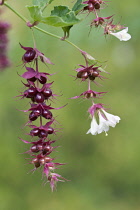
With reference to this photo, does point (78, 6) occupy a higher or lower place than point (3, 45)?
higher

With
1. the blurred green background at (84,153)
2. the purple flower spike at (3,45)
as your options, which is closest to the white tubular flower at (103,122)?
the purple flower spike at (3,45)

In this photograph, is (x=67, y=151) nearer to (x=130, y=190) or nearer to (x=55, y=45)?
(x=130, y=190)

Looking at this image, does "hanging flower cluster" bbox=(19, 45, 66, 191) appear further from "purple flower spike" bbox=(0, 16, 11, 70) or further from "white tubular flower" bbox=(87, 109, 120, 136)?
"purple flower spike" bbox=(0, 16, 11, 70)

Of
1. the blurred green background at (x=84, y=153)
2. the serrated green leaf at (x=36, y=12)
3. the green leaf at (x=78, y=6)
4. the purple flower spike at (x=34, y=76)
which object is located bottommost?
the blurred green background at (x=84, y=153)

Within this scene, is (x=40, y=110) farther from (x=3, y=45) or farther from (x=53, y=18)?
(x=3, y=45)

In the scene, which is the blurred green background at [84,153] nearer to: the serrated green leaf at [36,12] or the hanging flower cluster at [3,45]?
the hanging flower cluster at [3,45]

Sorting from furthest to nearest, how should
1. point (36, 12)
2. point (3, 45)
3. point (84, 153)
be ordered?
1. point (84, 153)
2. point (3, 45)
3. point (36, 12)

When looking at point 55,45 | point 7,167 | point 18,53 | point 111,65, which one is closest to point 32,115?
point 18,53

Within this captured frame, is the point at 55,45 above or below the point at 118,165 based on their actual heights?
above

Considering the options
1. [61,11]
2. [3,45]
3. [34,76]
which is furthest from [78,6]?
[3,45]

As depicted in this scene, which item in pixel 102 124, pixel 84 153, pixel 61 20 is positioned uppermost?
pixel 61 20

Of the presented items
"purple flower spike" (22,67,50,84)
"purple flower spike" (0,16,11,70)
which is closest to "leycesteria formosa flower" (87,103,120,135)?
"purple flower spike" (22,67,50,84)
